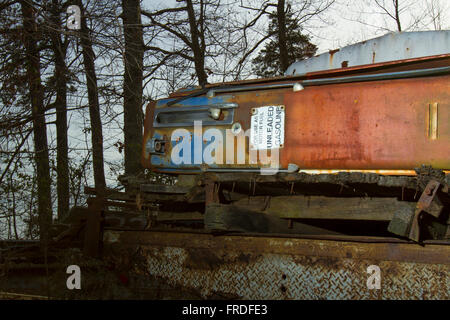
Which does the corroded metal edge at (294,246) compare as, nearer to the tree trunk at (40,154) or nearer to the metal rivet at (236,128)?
the metal rivet at (236,128)

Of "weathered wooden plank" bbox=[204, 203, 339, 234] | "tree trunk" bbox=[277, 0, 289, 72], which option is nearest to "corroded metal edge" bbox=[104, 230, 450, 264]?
"weathered wooden plank" bbox=[204, 203, 339, 234]

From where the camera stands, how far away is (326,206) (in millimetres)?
3121

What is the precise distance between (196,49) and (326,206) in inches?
339

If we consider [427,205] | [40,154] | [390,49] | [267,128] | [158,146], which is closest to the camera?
[427,205]

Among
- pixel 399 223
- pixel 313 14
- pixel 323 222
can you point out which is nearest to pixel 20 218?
pixel 323 222

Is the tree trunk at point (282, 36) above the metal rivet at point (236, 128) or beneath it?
above

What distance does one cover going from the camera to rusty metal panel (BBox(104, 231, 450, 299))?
8.68 ft

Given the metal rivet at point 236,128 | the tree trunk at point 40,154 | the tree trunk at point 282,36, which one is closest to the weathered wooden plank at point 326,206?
the metal rivet at point 236,128

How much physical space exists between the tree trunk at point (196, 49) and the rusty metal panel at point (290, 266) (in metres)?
7.80

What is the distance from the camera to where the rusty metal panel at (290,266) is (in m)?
2.65

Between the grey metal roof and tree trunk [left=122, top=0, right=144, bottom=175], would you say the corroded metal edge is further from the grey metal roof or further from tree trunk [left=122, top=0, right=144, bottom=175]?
tree trunk [left=122, top=0, right=144, bottom=175]

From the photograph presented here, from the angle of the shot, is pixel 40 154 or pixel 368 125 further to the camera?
pixel 40 154

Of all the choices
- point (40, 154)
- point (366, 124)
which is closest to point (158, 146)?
point (366, 124)

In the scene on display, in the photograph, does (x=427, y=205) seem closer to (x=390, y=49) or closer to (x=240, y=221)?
(x=240, y=221)
